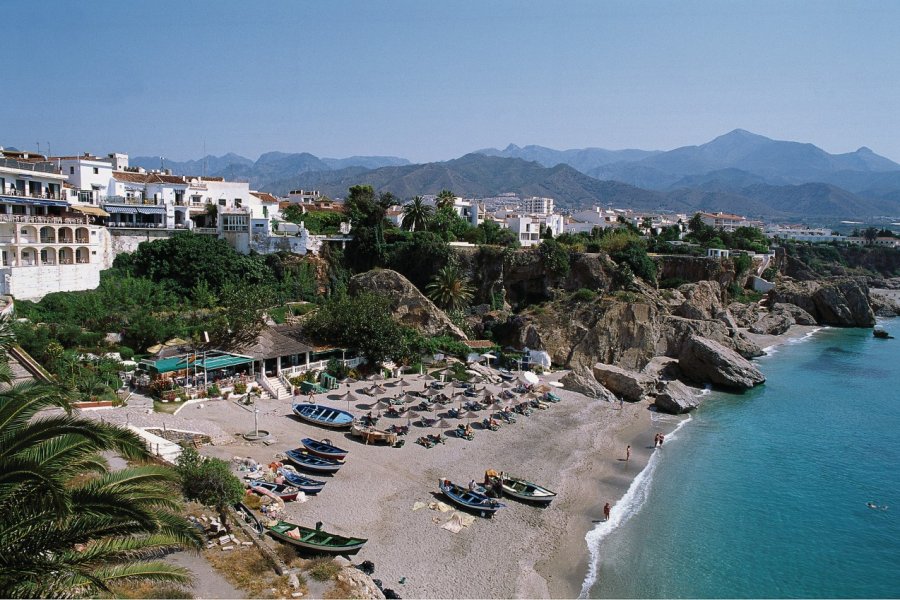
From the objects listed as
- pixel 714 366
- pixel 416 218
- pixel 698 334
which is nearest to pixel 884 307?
pixel 698 334

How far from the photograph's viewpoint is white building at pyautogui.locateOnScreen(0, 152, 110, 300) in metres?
35.2

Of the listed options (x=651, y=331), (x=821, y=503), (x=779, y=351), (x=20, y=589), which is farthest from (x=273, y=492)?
(x=779, y=351)

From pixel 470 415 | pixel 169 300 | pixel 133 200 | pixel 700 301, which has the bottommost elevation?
pixel 470 415

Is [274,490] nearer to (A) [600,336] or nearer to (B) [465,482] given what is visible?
(B) [465,482]

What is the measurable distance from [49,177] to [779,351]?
2389 inches

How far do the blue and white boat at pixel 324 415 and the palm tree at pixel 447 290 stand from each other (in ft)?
65.0

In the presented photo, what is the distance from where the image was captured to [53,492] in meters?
7.27

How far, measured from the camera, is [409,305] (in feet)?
138

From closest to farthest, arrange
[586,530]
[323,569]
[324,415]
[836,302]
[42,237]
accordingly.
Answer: [323,569] < [586,530] < [324,415] < [42,237] < [836,302]

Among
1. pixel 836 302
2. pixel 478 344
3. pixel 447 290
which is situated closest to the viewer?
pixel 478 344

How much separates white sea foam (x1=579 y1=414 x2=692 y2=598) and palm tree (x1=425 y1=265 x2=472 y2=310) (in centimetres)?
2167

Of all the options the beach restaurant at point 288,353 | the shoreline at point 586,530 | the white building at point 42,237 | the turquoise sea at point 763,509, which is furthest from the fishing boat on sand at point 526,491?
the white building at point 42,237

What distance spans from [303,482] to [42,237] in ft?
92.0

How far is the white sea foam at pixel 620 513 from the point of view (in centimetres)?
1840
